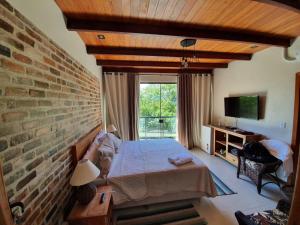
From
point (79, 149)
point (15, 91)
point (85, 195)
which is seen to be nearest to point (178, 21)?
point (15, 91)

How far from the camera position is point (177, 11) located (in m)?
1.84

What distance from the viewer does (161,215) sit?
7.07 feet

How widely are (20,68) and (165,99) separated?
4466 millimetres

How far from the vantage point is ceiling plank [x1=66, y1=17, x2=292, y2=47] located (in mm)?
2008

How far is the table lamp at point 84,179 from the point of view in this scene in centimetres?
150

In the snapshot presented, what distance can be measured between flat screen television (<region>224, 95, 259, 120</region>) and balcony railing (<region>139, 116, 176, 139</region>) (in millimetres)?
1776

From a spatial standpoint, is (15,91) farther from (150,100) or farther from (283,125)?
(150,100)

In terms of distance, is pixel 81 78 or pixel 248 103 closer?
pixel 81 78

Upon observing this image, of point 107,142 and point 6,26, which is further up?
point 6,26

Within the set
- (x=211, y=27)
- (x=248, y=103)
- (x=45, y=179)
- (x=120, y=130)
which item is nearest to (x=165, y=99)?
(x=120, y=130)

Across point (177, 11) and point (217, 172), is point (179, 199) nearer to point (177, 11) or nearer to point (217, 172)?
point (217, 172)

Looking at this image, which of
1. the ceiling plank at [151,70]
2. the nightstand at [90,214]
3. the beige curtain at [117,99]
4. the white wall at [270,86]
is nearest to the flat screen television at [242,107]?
the white wall at [270,86]

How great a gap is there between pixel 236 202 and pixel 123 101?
3.65m

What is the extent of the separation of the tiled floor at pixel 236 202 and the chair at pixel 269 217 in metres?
0.58
